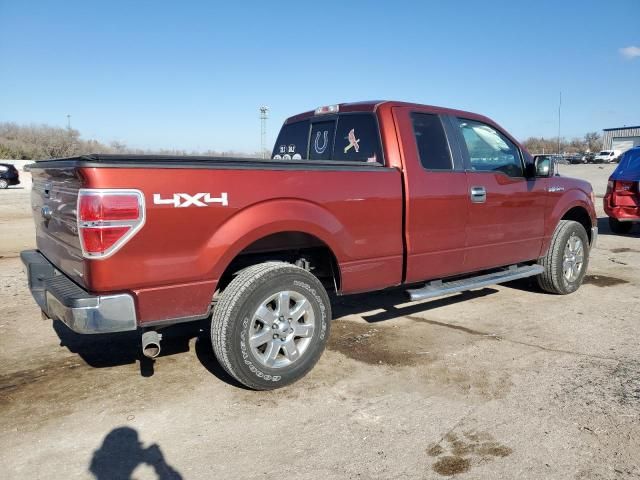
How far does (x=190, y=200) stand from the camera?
3.11 meters

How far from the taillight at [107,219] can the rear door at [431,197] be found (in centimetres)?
214

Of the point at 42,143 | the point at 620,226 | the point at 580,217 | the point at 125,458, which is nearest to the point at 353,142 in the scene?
the point at 125,458

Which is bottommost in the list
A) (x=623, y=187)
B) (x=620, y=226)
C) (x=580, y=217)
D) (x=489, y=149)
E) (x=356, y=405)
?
(x=356, y=405)

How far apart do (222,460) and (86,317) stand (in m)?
1.07

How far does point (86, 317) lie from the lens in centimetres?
294

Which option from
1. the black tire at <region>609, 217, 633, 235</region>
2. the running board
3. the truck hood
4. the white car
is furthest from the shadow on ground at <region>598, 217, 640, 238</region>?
the white car

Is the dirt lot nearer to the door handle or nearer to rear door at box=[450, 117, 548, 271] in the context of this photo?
rear door at box=[450, 117, 548, 271]

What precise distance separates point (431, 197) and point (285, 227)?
1.47m

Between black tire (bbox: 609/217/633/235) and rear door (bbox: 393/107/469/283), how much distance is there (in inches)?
315

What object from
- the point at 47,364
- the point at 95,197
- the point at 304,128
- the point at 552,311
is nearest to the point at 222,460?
the point at 95,197

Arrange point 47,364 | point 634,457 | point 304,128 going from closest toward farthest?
point 634,457 < point 47,364 < point 304,128

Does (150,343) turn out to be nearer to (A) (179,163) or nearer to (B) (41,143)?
(A) (179,163)

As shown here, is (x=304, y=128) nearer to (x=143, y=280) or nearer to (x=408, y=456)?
(x=143, y=280)

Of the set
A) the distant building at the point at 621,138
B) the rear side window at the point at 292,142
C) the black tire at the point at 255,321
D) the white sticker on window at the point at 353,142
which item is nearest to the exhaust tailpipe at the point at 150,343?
the black tire at the point at 255,321
